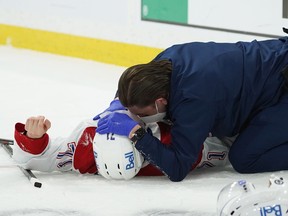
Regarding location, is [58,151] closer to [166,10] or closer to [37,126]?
[37,126]

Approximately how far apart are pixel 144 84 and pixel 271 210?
732mm

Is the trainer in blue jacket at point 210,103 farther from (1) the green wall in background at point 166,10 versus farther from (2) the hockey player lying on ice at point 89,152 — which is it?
(1) the green wall in background at point 166,10

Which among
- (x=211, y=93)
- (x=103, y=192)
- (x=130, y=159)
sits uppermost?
(x=211, y=93)

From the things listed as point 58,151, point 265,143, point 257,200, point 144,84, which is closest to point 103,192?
point 58,151

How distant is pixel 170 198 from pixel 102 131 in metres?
0.32

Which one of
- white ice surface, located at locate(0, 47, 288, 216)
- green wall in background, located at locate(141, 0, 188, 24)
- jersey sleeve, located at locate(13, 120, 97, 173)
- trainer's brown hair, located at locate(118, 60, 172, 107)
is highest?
trainer's brown hair, located at locate(118, 60, 172, 107)

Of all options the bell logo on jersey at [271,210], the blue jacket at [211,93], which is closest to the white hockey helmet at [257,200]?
the bell logo on jersey at [271,210]

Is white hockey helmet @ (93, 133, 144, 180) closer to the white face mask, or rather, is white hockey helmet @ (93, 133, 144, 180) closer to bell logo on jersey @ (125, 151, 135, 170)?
bell logo on jersey @ (125, 151, 135, 170)

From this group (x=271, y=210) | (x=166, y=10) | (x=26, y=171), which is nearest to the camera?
(x=271, y=210)

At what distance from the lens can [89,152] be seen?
2893 mm

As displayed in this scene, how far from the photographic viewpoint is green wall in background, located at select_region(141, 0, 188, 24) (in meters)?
4.88

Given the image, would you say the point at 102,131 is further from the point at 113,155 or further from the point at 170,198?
the point at 170,198

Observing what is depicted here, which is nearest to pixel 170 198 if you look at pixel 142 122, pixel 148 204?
pixel 148 204

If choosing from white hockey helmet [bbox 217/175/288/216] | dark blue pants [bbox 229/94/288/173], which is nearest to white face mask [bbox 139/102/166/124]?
dark blue pants [bbox 229/94/288/173]
